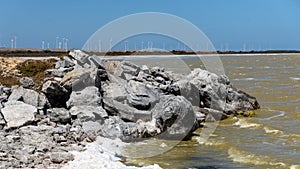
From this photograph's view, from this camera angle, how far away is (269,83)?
4328cm

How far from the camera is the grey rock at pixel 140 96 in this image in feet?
63.7

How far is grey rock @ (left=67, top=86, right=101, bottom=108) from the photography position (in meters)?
18.4

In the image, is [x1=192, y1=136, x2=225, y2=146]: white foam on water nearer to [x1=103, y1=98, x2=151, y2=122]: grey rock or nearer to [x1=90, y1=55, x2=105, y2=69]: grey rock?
[x1=103, y1=98, x2=151, y2=122]: grey rock

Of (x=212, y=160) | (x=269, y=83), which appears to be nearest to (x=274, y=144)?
(x=212, y=160)

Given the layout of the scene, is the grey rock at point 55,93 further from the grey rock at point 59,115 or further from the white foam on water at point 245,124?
the white foam on water at point 245,124

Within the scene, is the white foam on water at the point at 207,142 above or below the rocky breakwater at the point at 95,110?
below

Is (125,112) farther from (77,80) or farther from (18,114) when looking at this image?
(18,114)

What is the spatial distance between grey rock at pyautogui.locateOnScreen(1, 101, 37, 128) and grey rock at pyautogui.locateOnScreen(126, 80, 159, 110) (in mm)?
4493

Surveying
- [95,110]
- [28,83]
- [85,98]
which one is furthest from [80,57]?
[95,110]

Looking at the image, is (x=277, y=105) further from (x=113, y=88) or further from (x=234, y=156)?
(x=234, y=156)

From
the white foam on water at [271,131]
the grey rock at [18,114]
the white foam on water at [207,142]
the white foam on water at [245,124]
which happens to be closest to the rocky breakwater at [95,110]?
the grey rock at [18,114]

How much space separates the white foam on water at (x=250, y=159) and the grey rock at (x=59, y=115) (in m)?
6.08

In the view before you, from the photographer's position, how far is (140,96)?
65.1 ft

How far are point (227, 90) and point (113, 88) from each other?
7.32 metres
